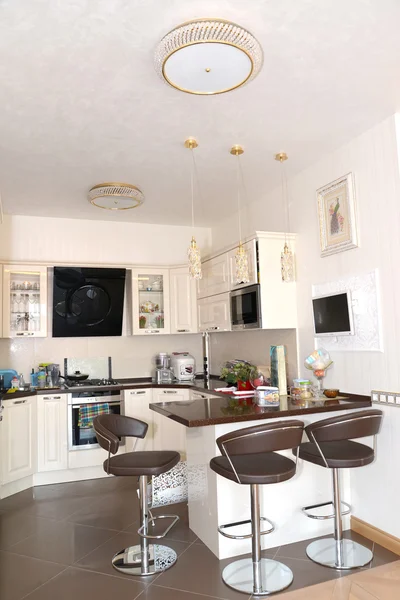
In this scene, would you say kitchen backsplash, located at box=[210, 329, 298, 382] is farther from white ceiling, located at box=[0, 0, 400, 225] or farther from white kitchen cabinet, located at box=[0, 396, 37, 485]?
white kitchen cabinet, located at box=[0, 396, 37, 485]

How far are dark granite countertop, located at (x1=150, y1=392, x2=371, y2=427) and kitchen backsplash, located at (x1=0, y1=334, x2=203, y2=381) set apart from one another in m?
2.27

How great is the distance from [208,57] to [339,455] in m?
2.36

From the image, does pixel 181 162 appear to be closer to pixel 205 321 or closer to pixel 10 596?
pixel 205 321

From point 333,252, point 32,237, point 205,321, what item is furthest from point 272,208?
point 32,237

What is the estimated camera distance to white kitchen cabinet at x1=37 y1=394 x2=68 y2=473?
4684 mm

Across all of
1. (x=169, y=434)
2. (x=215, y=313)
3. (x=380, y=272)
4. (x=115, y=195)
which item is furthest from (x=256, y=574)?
(x=115, y=195)

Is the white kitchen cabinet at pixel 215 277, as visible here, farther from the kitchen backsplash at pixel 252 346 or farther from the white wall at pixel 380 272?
the white wall at pixel 380 272

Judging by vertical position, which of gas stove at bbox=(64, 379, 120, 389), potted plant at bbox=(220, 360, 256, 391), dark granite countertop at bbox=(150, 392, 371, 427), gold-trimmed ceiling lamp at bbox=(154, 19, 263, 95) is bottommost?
dark granite countertop at bbox=(150, 392, 371, 427)

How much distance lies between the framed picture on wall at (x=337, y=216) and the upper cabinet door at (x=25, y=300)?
3022 millimetres

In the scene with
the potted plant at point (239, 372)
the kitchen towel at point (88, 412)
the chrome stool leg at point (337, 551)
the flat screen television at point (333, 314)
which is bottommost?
the chrome stool leg at point (337, 551)

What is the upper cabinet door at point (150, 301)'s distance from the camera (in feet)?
17.9

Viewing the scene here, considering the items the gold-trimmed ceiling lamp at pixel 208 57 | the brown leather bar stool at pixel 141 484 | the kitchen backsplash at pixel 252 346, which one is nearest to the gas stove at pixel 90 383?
the kitchen backsplash at pixel 252 346

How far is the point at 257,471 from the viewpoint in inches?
99.4

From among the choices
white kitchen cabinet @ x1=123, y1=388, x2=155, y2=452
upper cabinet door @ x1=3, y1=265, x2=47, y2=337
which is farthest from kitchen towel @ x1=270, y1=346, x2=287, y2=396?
upper cabinet door @ x1=3, y1=265, x2=47, y2=337
